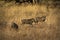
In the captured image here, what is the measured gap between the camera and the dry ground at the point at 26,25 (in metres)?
2.63

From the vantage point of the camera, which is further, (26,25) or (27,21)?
(27,21)

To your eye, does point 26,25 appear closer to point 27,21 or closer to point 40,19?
point 27,21

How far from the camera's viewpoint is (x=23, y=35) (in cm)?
265

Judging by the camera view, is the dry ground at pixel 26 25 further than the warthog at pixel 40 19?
No

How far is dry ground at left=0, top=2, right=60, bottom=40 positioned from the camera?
2.63 metres

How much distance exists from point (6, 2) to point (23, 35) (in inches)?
52.0

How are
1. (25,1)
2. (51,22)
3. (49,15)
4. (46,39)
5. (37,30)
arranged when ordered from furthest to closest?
(25,1) < (49,15) < (51,22) < (37,30) < (46,39)

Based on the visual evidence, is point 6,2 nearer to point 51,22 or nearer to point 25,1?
point 25,1

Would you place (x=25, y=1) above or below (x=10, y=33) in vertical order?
above

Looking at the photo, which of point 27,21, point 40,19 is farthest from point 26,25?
point 40,19

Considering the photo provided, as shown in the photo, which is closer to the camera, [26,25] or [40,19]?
[26,25]

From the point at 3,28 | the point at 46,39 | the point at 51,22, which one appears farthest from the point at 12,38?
the point at 51,22

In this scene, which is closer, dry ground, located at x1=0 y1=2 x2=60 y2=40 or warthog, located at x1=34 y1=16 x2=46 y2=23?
dry ground, located at x1=0 y1=2 x2=60 y2=40

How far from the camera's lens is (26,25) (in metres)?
2.91
